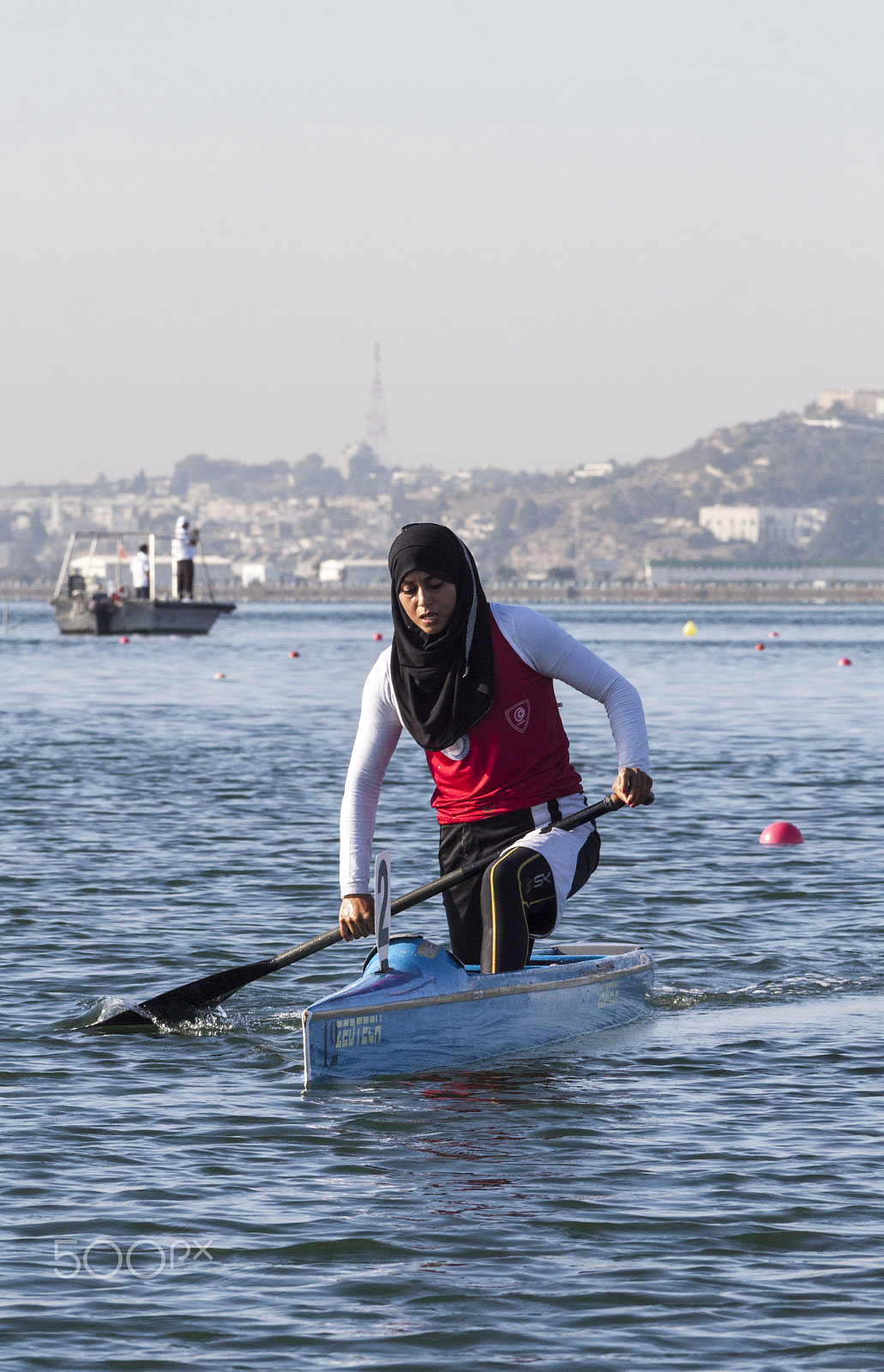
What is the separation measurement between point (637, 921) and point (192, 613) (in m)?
52.1

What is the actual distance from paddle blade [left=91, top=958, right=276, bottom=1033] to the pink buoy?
297 inches

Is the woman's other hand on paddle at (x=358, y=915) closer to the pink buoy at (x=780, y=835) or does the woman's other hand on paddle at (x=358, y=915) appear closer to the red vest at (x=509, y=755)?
the red vest at (x=509, y=755)

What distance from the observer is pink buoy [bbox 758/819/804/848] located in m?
15.5

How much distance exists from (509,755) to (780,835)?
834 cm

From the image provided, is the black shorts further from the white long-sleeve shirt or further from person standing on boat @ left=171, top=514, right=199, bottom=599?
person standing on boat @ left=171, top=514, right=199, bottom=599

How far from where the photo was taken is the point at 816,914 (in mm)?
12266

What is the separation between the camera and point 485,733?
759 cm

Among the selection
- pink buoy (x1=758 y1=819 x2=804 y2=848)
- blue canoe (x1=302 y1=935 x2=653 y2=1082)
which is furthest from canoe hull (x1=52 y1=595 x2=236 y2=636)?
blue canoe (x1=302 y1=935 x2=653 y2=1082)

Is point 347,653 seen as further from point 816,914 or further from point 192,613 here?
point 816,914

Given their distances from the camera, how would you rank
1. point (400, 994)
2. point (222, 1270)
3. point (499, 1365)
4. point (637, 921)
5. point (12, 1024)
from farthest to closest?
point (637, 921), point (12, 1024), point (400, 994), point (222, 1270), point (499, 1365)

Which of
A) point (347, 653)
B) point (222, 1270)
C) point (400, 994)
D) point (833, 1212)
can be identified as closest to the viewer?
point (222, 1270)

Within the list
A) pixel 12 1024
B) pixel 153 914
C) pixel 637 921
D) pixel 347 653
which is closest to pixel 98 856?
pixel 153 914

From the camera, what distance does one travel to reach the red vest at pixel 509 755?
24.6 feet

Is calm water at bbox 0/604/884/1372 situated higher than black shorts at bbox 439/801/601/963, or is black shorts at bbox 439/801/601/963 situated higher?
black shorts at bbox 439/801/601/963
